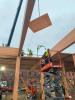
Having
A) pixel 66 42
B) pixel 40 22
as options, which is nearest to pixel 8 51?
pixel 66 42

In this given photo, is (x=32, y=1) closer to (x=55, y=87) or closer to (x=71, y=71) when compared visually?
(x=55, y=87)

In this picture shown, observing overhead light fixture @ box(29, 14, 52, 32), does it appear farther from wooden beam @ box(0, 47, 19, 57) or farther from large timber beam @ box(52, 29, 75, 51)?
wooden beam @ box(0, 47, 19, 57)

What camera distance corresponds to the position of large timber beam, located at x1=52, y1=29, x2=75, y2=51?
507cm

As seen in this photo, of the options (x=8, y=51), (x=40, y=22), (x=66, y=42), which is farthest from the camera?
(x=8, y=51)

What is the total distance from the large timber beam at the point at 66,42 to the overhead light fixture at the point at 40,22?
1.25m

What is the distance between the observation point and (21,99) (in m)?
8.70

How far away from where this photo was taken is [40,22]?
3.94m

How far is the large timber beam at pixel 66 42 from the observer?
507 centimetres

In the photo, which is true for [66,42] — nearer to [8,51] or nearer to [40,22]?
[40,22]

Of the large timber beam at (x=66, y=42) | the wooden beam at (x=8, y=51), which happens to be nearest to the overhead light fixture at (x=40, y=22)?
the large timber beam at (x=66, y=42)

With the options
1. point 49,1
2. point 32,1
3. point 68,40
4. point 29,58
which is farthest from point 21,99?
point 32,1

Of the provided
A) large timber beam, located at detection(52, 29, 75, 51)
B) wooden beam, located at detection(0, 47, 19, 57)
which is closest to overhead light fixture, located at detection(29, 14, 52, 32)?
large timber beam, located at detection(52, 29, 75, 51)

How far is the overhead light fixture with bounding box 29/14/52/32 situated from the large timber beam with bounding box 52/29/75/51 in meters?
1.25

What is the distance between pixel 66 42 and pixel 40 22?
1.71 metres
